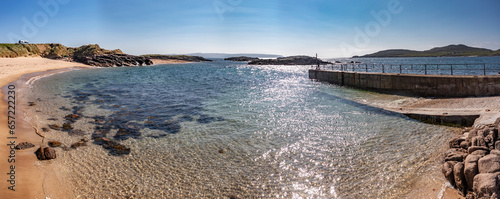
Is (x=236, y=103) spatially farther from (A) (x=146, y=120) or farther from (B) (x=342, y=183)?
(B) (x=342, y=183)

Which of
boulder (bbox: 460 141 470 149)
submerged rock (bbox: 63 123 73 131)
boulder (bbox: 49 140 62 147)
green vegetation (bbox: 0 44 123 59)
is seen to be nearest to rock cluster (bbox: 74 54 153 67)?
green vegetation (bbox: 0 44 123 59)

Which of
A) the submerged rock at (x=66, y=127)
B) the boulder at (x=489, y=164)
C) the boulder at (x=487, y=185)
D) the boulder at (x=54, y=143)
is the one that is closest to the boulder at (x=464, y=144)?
the boulder at (x=489, y=164)

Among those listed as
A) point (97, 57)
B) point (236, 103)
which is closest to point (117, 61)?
point (97, 57)

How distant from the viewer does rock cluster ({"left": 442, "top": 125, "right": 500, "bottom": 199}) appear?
4.76 metres

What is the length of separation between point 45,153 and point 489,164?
11.5m

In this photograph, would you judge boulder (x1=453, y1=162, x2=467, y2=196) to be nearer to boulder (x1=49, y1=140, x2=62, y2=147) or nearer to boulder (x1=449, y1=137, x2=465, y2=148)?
boulder (x1=449, y1=137, x2=465, y2=148)

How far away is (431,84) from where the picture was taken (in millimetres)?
17281

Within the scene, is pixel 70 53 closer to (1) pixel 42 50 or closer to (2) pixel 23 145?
(1) pixel 42 50

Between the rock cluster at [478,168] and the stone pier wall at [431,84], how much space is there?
1057cm

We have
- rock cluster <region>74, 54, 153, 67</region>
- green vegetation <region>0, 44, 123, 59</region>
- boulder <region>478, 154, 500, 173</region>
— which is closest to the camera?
boulder <region>478, 154, 500, 173</region>

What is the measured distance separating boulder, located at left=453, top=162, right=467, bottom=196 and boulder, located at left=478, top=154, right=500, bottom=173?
40cm

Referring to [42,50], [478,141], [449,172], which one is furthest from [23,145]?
[42,50]

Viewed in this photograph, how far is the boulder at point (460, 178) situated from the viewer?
5434mm

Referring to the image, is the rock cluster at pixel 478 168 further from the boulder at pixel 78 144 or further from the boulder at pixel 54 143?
the boulder at pixel 54 143
